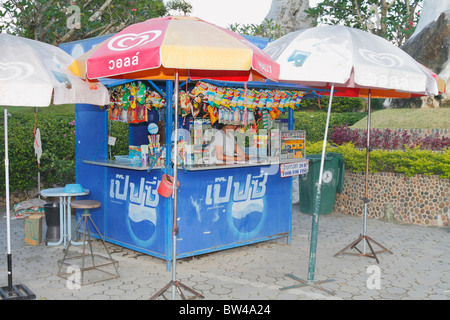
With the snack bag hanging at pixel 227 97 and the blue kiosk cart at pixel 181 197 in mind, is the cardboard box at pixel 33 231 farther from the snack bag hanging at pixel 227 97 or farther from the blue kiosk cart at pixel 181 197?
the snack bag hanging at pixel 227 97

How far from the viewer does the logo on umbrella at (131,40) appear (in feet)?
13.6

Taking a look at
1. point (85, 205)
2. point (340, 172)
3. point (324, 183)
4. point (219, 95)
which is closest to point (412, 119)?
point (340, 172)

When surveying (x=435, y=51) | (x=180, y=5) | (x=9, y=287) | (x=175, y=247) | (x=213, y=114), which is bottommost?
(x=9, y=287)

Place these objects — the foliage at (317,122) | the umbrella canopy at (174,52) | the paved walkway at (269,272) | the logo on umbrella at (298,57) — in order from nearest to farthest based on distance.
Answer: the umbrella canopy at (174,52), the logo on umbrella at (298,57), the paved walkway at (269,272), the foliage at (317,122)

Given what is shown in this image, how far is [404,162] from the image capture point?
29.3 ft

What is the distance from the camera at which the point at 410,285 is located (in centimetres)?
541

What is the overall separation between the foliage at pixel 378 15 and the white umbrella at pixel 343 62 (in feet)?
60.5

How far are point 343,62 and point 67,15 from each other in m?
10.8

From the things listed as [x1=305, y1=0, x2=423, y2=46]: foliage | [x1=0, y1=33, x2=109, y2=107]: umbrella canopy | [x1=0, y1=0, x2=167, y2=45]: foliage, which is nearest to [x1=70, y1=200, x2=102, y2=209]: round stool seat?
[x1=0, y1=33, x2=109, y2=107]: umbrella canopy

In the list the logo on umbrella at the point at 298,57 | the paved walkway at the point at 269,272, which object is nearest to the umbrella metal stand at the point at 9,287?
the paved walkway at the point at 269,272

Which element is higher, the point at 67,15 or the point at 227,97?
the point at 67,15

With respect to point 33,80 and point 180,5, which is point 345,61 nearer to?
point 33,80
